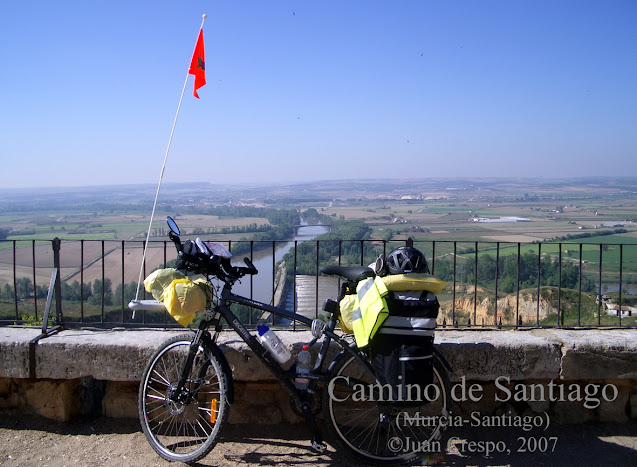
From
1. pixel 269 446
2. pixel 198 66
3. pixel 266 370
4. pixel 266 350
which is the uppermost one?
pixel 198 66

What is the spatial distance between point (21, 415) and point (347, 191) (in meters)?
21.5

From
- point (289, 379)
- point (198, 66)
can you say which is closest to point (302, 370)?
point (289, 379)

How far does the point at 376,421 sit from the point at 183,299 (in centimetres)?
170

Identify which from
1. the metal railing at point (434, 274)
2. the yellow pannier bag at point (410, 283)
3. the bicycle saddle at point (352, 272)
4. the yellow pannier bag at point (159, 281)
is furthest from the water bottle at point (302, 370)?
the yellow pannier bag at point (159, 281)

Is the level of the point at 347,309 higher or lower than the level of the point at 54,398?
higher

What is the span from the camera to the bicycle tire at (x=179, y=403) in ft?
10.2

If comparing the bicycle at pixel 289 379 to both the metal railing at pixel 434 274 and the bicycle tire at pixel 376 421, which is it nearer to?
the bicycle tire at pixel 376 421

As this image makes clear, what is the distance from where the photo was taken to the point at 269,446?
3479mm

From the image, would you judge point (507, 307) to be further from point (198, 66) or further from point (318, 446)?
point (198, 66)

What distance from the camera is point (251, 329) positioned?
3471 mm

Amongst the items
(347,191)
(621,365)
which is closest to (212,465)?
(621,365)

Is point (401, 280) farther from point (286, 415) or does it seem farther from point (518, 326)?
point (518, 326)

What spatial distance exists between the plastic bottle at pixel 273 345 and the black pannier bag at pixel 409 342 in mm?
699

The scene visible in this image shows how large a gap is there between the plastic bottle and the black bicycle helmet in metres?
0.90
